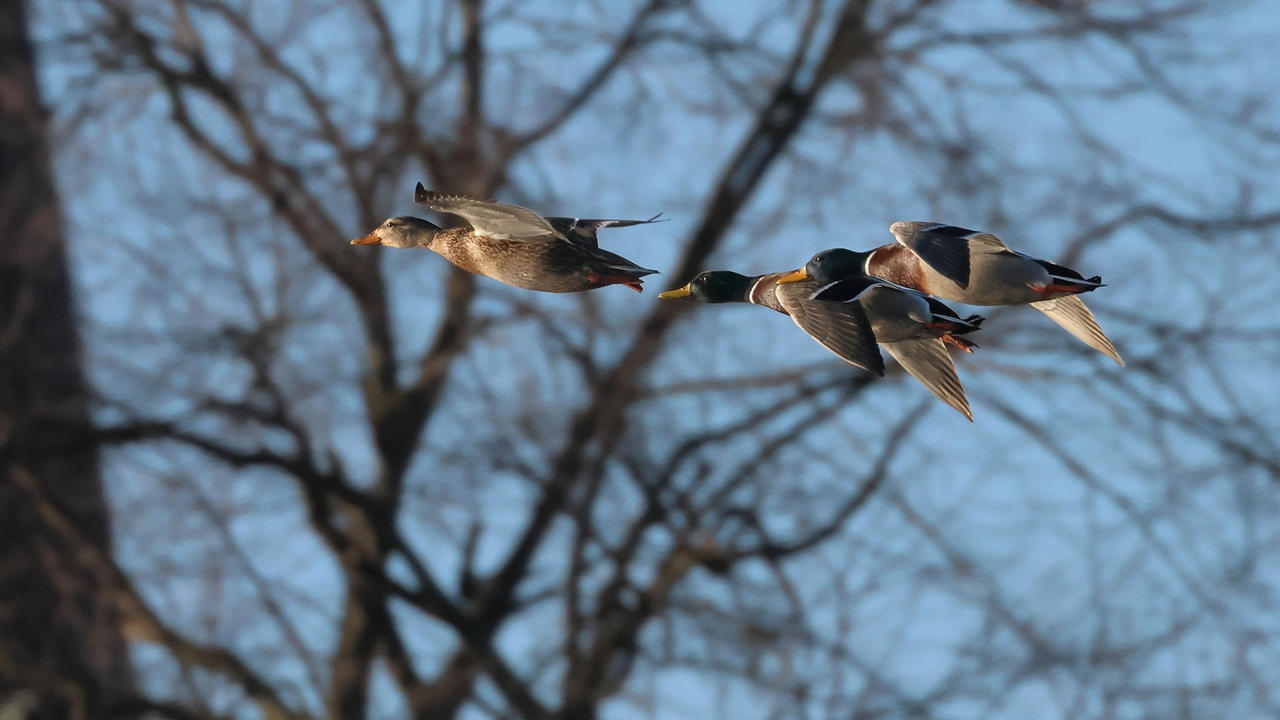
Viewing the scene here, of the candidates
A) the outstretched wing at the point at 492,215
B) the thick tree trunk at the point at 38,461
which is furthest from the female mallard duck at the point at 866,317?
the thick tree trunk at the point at 38,461

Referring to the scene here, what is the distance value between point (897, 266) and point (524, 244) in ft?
2.06

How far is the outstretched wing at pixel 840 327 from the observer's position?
86.3 inches

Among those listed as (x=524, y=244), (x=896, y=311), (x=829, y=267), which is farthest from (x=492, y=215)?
(x=896, y=311)

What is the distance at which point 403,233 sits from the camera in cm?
260

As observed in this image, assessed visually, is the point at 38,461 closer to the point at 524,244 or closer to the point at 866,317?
the point at 524,244

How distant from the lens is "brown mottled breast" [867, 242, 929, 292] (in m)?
2.40

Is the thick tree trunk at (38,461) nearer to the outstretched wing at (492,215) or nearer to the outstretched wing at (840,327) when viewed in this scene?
the outstretched wing at (492,215)

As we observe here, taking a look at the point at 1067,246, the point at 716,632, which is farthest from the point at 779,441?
the point at 1067,246

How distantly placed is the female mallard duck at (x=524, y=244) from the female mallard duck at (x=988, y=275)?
427 millimetres

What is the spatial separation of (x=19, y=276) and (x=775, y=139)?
275 inches

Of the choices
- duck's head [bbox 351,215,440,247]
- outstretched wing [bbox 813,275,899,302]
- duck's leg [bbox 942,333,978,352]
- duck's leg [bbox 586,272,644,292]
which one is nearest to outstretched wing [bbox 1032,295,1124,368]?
duck's leg [bbox 942,333,978,352]

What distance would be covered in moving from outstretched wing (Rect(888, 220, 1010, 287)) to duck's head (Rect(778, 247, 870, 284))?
3.7 inches

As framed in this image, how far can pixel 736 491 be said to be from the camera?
11.8 metres

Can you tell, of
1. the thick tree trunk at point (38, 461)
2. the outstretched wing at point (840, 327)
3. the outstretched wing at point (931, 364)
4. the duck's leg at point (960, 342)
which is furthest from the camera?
the thick tree trunk at point (38, 461)
